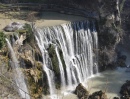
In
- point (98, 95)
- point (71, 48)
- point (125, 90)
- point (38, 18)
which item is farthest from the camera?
point (38, 18)

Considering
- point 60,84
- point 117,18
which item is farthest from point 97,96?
point 117,18

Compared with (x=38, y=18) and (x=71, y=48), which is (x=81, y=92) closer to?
(x=71, y=48)

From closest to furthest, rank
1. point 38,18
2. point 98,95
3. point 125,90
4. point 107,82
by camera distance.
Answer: point 98,95 < point 125,90 < point 107,82 < point 38,18

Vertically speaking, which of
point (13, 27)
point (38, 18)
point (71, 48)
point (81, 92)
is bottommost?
point (81, 92)

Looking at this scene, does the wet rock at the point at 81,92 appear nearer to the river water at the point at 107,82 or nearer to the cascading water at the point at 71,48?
the river water at the point at 107,82

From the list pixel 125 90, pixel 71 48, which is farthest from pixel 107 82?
pixel 71 48

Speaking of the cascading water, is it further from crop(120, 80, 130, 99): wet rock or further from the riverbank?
crop(120, 80, 130, 99): wet rock

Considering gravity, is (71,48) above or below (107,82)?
above
